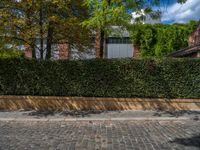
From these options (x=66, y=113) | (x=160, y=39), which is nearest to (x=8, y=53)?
(x=66, y=113)

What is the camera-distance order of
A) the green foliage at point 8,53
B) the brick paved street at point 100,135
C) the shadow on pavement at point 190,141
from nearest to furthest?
1. the brick paved street at point 100,135
2. the shadow on pavement at point 190,141
3. the green foliage at point 8,53

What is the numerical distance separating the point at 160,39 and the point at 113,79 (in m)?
22.8

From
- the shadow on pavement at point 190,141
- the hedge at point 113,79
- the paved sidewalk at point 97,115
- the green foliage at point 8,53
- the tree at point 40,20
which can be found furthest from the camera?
the green foliage at point 8,53

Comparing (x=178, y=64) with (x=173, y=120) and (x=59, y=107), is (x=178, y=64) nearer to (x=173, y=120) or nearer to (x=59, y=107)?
(x=173, y=120)

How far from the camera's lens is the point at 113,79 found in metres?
12.8

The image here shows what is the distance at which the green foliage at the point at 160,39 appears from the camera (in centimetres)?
3422

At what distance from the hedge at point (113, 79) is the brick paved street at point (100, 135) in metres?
2.36

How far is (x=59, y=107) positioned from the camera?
494 inches

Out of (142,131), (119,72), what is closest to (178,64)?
(119,72)

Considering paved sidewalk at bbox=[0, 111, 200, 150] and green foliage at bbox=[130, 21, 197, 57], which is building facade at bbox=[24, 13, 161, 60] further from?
paved sidewalk at bbox=[0, 111, 200, 150]

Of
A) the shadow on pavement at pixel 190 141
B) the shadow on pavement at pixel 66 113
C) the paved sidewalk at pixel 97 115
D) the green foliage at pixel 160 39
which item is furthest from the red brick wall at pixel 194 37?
the shadow on pavement at pixel 190 141

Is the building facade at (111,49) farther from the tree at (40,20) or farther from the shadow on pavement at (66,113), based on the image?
the shadow on pavement at (66,113)

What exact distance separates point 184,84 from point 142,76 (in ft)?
5.63

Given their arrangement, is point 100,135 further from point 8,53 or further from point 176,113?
point 8,53
